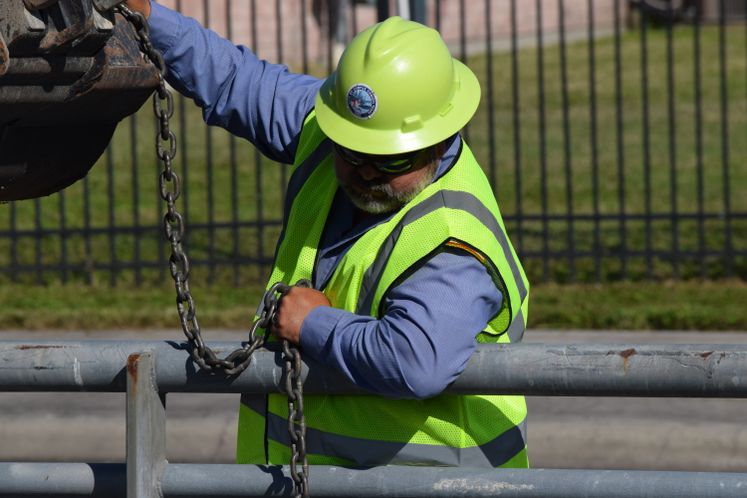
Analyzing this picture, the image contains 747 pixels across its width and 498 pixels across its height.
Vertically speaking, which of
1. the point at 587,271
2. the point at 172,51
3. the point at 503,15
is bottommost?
the point at 503,15

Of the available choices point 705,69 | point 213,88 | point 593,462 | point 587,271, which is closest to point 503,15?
point 705,69

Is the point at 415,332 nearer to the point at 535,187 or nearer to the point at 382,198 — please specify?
the point at 382,198

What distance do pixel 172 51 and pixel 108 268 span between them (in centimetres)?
487

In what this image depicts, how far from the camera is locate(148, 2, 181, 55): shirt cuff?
3429mm

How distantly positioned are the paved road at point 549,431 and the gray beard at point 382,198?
2612mm

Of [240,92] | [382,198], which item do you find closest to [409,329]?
[382,198]

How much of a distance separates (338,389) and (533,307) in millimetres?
4826

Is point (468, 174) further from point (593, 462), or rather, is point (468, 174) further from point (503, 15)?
point (503, 15)

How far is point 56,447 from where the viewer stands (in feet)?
18.9

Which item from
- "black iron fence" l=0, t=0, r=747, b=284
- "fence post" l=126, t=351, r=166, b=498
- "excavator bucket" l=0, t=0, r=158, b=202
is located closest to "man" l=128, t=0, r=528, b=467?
"fence post" l=126, t=351, r=166, b=498

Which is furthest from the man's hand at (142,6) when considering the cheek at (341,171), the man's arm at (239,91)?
the cheek at (341,171)

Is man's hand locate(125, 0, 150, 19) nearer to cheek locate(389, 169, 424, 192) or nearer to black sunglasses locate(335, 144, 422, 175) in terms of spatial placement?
black sunglasses locate(335, 144, 422, 175)

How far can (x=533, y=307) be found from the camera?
743 cm

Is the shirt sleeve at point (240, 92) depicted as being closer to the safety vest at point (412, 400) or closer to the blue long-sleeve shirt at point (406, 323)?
the blue long-sleeve shirt at point (406, 323)
